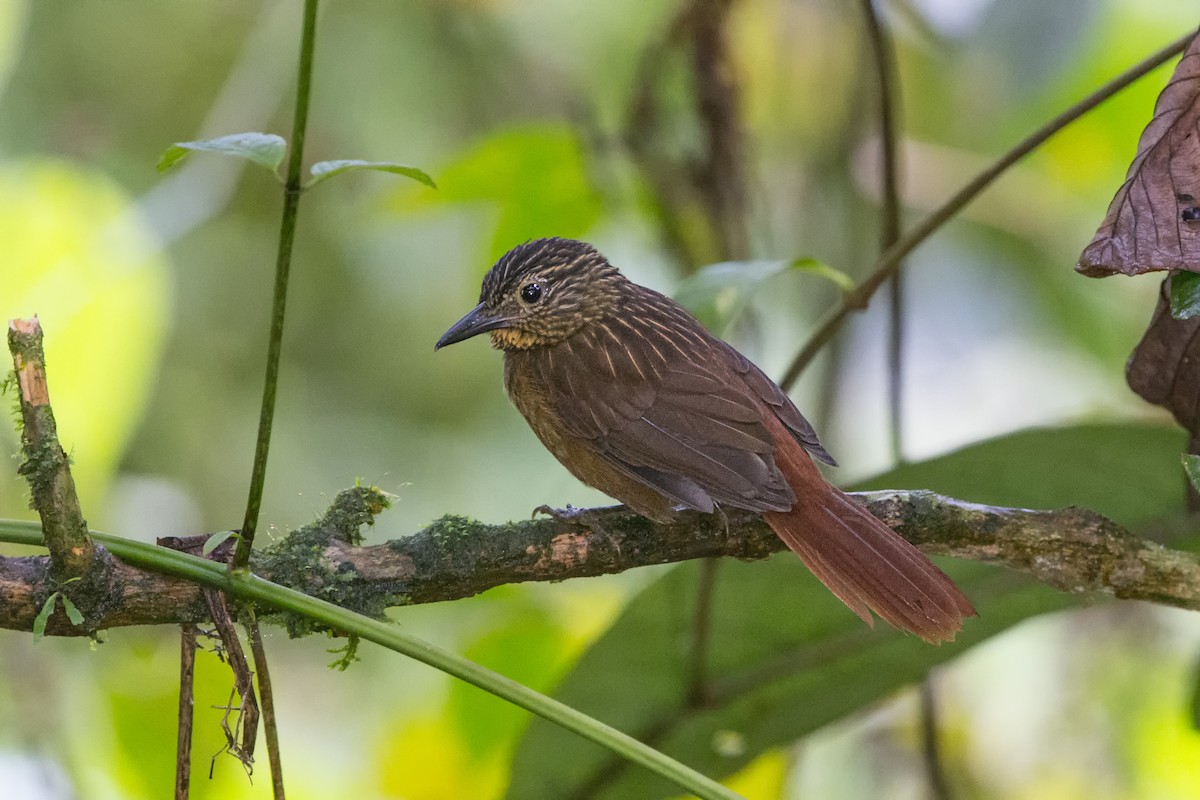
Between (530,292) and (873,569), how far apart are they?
4.04ft

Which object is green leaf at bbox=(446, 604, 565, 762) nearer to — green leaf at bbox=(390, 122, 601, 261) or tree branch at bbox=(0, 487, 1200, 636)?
tree branch at bbox=(0, 487, 1200, 636)

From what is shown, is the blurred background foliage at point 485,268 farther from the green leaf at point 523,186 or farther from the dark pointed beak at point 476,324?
the dark pointed beak at point 476,324

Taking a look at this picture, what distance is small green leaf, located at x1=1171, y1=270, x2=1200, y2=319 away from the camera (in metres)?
1.95

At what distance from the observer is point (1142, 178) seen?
2.07m

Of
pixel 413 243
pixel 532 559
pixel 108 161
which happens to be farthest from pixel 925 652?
pixel 108 161

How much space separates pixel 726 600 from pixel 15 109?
3571 millimetres

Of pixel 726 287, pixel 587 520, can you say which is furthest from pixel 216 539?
pixel 726 287

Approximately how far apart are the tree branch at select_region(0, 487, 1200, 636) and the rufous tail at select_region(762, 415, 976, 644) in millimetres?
72

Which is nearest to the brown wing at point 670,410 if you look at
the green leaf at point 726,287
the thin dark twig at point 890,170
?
the green leaf at point 726,287

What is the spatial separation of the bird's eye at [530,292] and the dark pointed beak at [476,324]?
8 centimetres

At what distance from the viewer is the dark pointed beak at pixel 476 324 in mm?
3047

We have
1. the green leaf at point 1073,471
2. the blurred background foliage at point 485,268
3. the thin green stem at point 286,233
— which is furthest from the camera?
the blurred background foliage at point 485,268

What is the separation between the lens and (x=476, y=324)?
3.10m

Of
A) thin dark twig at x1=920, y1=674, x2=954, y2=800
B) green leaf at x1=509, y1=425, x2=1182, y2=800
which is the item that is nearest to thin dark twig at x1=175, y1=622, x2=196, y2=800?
green leaf at x1=509, y1=425, x2=1182, y2=800
